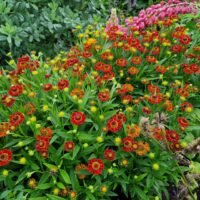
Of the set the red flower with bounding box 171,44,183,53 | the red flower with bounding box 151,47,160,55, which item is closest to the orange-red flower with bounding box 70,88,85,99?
the red flower with bounding box 151,47,160,55

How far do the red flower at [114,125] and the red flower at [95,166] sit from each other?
0.56ft

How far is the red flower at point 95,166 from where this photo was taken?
184cm

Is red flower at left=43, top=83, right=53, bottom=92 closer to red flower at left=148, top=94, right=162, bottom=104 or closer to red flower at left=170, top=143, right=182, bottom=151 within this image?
red flower at left=148, top=94, right=162, bottom=104

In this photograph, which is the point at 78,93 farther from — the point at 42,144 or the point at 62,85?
the point at 42,144

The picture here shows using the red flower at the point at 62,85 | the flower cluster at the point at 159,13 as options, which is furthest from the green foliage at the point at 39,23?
the red flower at the point at 62,85

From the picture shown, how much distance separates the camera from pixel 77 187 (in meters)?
1.96

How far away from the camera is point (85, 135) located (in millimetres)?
2000

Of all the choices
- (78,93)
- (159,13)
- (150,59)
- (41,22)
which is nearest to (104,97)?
(78,93)

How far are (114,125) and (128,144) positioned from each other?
118mm

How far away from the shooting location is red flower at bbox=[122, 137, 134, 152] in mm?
1938

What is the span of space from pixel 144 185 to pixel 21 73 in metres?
0.98

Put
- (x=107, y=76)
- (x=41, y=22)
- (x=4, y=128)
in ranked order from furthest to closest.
→ (x=41, y=22)
(x=107, y=76)
(x=4, y=128)

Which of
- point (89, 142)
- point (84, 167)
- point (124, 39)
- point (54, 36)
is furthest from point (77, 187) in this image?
point (54, 36)

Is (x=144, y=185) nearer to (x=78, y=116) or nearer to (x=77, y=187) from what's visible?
(x=77, y=187)
